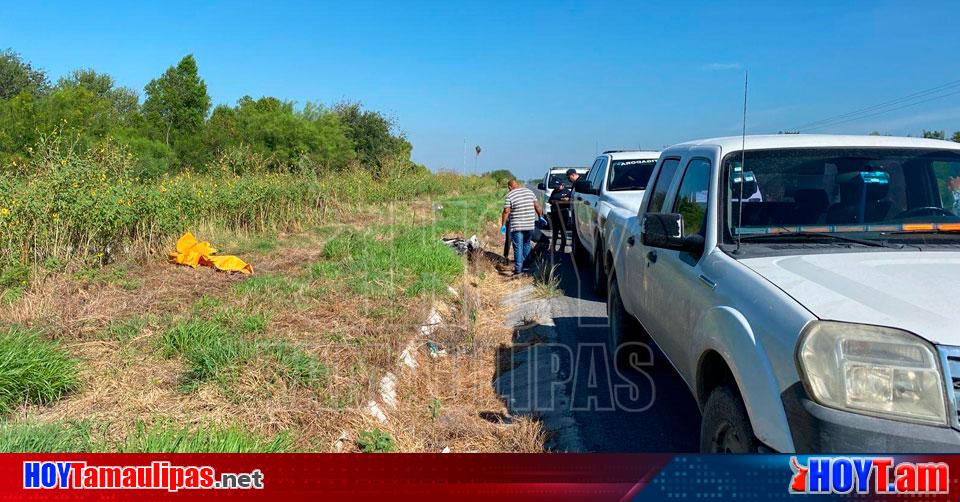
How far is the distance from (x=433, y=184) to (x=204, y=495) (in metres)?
30.5

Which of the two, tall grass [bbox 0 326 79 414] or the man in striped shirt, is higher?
the man in striped shirt

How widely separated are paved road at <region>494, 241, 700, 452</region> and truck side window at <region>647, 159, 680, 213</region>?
1.43 m

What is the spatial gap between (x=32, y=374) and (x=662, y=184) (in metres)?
4.63

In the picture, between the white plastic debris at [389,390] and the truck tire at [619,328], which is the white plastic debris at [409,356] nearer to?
the white plastic debris at [389,390]

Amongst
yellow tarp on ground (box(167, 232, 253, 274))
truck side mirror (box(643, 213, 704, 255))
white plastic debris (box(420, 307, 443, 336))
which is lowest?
white plastic debris (box(420, 307, 443, 336))

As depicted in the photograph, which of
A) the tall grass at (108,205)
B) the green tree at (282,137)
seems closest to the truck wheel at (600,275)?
the tall grass at (108,205)

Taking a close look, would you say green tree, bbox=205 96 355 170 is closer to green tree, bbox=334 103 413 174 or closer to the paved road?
green tree, bbox=334 103 413 174

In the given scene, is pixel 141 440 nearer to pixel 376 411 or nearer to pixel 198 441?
pixel 198 441

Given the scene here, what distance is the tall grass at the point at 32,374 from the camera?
439 cm

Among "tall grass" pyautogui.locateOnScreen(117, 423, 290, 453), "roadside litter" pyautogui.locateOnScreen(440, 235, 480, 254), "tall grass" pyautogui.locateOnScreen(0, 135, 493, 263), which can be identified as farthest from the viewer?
"roadside litter" pyautogui.locateOnScreen(440, 235, 480, 254)

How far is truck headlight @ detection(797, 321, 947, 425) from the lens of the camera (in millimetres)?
2230

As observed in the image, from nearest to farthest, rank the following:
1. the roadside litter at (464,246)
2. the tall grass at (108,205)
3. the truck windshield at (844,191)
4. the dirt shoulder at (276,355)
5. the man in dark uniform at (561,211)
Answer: the truck windshield at (844,191), the dirt shoulder at (276,355), the tall grass at (108,205), the roadside litter at (464,246), the man in dark uniform at (561,211)

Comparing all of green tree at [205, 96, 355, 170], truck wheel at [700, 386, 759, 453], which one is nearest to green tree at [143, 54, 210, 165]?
green tree at [205, 96, 355, 170]

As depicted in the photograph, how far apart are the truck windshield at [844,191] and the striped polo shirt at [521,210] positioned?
6.80m
